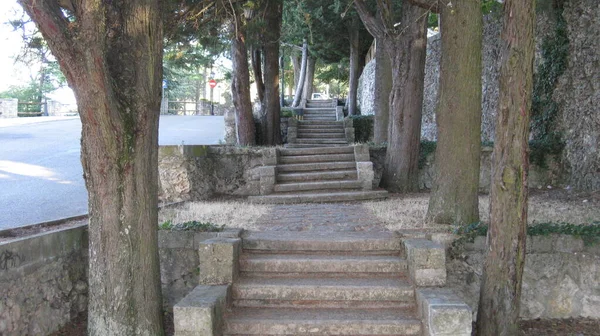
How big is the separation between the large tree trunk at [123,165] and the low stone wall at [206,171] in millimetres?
4419

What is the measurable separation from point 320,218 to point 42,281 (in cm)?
378

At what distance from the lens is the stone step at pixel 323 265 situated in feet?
18.4

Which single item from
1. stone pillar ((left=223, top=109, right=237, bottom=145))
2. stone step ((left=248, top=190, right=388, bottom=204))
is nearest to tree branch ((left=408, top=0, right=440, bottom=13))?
stone step ((left=248, top=190, right=388, bottom=204))

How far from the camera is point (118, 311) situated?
4781 mm

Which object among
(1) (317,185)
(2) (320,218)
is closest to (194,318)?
(2) (320,218)

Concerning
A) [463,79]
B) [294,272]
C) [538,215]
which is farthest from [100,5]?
[538,215]

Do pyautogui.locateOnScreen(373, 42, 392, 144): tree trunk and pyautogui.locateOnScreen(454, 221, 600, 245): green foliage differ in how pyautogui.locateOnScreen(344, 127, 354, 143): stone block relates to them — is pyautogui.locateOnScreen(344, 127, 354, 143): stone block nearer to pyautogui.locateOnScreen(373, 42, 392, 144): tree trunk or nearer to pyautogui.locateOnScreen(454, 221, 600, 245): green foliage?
pyautogui.locateOnScreen(373, 42, 392, 144): tree trunk

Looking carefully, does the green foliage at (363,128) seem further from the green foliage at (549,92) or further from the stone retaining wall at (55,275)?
the stone retaining wall at (55,275)

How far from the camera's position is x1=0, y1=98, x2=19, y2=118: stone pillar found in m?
28.9

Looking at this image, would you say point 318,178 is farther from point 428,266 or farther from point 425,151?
point 428,266

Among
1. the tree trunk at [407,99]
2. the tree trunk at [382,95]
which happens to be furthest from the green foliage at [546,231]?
the tree trunk at [382,95]

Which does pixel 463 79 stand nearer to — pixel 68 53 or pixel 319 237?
pixel 319 237

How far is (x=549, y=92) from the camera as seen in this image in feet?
35.6

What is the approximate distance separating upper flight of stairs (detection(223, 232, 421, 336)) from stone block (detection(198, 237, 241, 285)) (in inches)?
7.0
